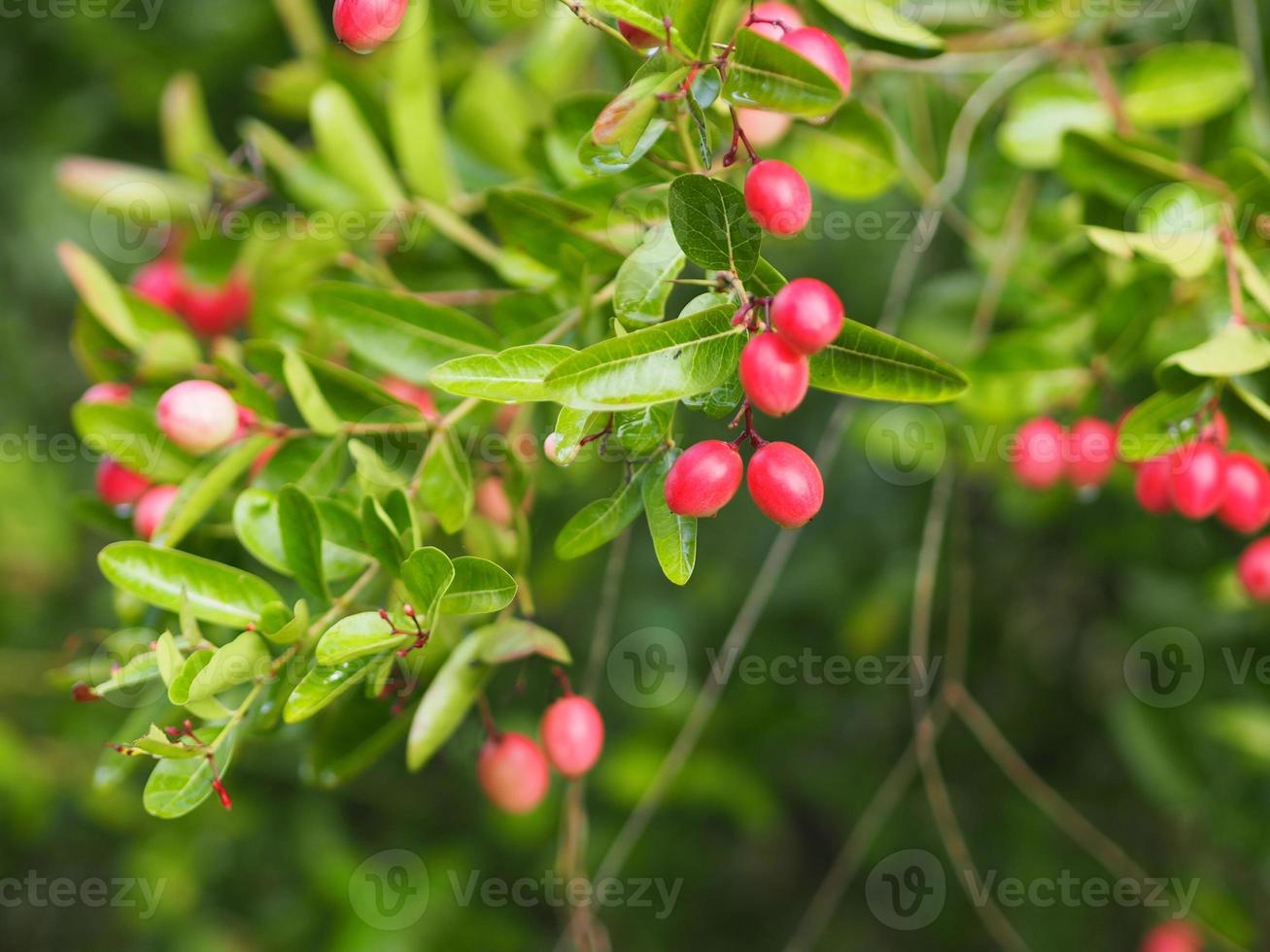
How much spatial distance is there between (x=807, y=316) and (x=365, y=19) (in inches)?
16.5

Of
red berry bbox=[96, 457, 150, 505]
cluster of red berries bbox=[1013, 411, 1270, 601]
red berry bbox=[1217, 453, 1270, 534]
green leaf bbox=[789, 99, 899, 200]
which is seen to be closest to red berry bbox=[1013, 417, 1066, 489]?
cluster of red berries bbox=[1013, 411, 1270, 601]

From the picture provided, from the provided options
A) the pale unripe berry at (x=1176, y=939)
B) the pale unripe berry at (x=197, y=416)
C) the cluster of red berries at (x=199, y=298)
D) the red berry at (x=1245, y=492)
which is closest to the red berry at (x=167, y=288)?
the cluster of red berries at (x=199, y=298)

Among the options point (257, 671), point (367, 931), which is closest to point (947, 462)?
point (257, 671)

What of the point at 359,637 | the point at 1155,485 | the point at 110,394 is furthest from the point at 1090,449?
the point at 110,394

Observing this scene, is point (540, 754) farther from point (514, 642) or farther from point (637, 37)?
point (637, 37)

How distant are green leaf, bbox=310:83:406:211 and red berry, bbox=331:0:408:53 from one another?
2.00 feet

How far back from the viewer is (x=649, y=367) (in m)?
0.83

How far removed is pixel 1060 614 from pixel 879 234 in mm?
902

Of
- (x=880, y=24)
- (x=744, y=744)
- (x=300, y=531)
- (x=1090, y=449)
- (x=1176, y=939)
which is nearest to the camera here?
(x=300, y=531)

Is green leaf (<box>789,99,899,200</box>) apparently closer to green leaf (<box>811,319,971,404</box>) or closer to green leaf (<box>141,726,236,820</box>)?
green leaf (<box>811,319,971,404</box>)

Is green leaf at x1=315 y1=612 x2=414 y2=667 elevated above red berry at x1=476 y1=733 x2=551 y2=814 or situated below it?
above

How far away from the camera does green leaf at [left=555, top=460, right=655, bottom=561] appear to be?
96cm

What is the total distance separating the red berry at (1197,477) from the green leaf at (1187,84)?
1.91 ft

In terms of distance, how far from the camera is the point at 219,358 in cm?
120
